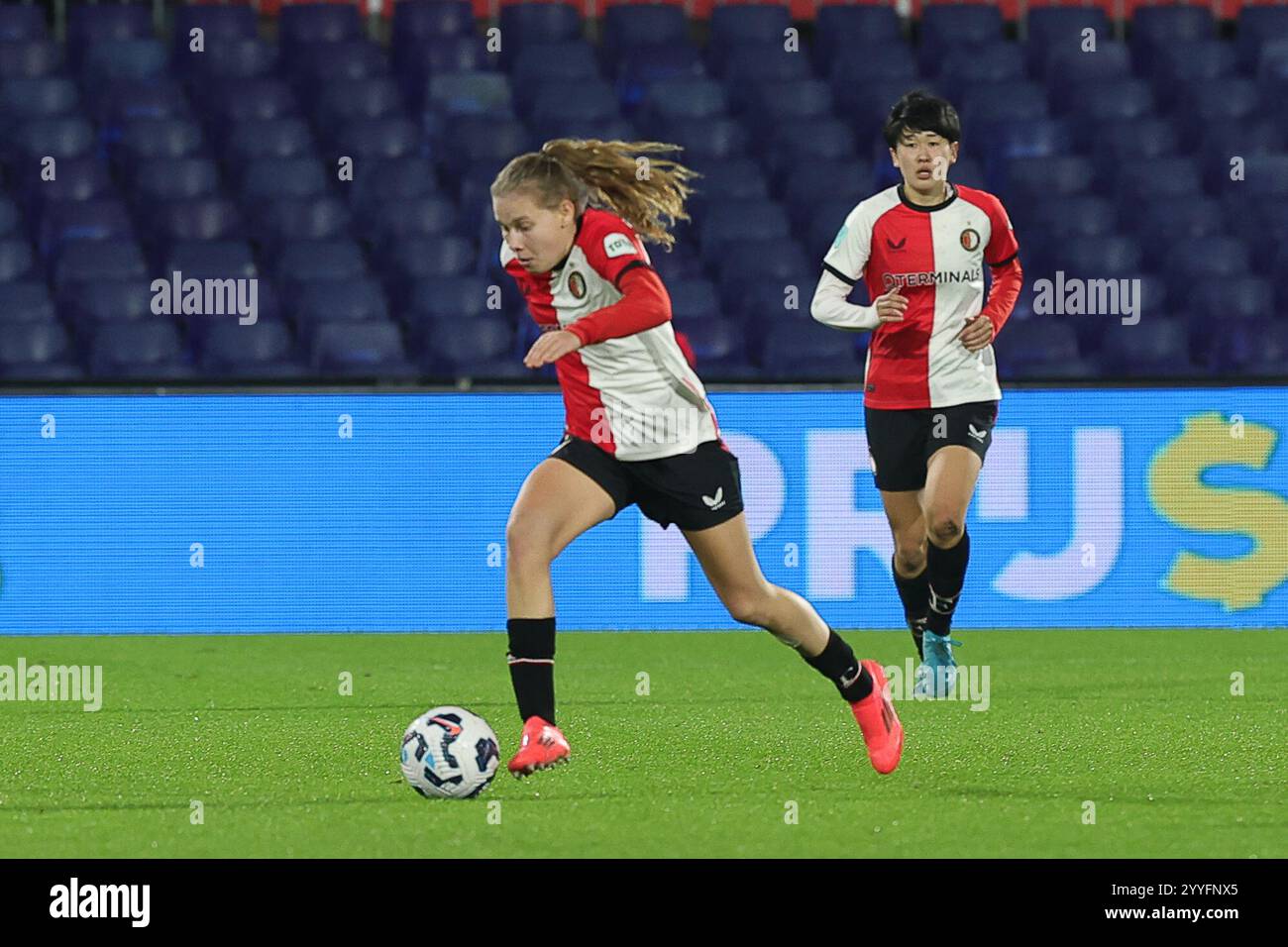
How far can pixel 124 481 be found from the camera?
985 centimetres

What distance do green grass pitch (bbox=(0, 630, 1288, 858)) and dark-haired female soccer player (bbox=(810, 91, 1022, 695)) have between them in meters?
0.72

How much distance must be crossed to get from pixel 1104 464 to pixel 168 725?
4.63m

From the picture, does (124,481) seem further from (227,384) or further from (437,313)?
(437,313)

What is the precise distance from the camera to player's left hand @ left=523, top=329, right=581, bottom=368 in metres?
5.42

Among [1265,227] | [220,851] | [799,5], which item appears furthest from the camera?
[799,5]

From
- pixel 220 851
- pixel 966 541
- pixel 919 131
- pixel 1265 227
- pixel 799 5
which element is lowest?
pixel 220 851

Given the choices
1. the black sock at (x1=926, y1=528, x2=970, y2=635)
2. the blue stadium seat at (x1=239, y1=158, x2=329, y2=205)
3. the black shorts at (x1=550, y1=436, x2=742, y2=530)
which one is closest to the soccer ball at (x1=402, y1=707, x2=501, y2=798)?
the black shorts at (x1=550, y1=436, x2=742, y2=530)

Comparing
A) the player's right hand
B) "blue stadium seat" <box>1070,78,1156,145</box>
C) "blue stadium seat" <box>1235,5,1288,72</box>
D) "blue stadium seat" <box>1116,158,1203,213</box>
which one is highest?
"blue stadium seat" <box>1235,5,1288,72</box>

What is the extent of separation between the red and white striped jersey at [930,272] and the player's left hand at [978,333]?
0.16 m

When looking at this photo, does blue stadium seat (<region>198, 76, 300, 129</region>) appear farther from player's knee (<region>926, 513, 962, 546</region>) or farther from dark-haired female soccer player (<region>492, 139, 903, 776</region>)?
dark-haired female soccer player (<region>492, 139, 903, 776</region>)

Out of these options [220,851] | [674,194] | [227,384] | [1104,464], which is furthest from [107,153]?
[220,851]

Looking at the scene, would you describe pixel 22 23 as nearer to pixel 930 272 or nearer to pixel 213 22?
pixel 213 22

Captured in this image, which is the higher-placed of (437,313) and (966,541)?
(437,313)

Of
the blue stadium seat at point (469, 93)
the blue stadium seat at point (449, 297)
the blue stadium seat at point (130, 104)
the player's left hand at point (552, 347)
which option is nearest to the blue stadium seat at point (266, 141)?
the blue stadium seat at point (130, 104)
